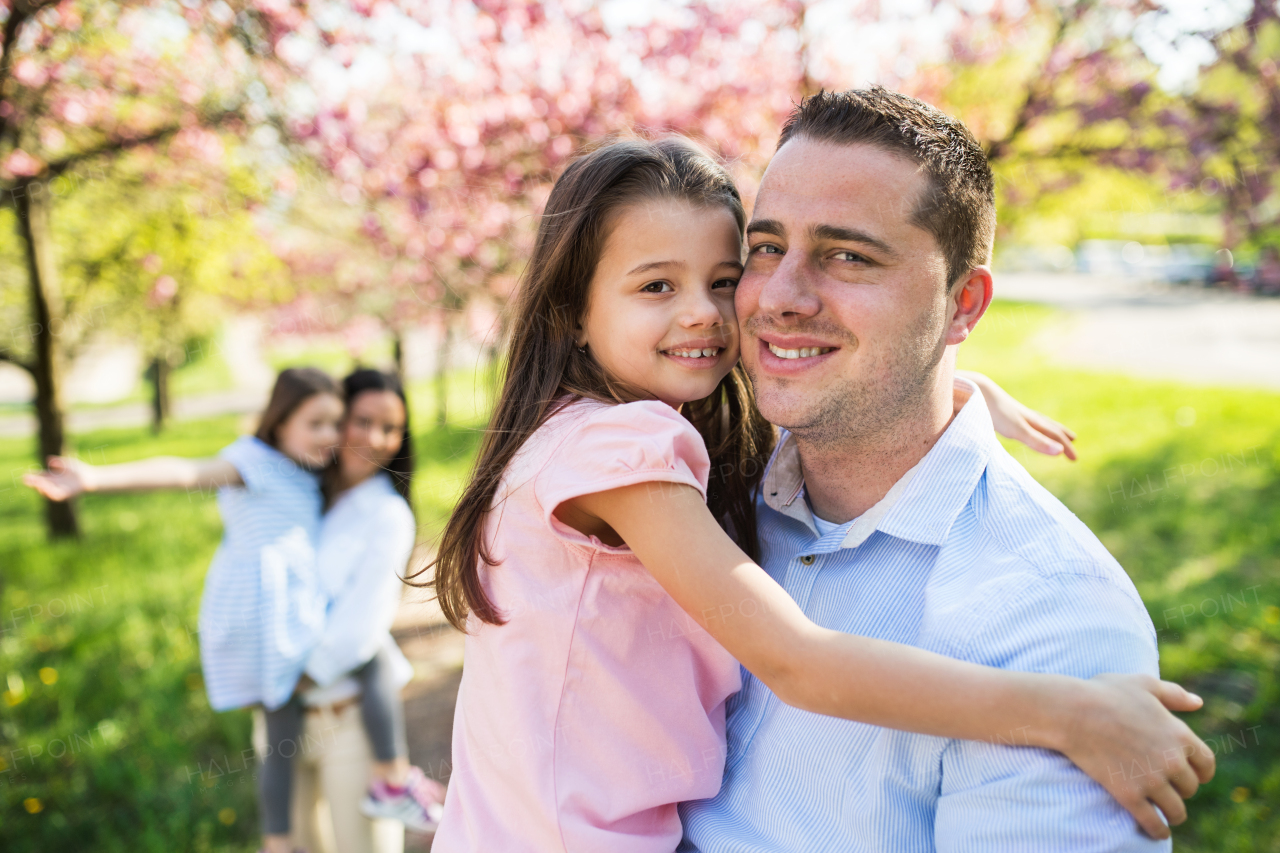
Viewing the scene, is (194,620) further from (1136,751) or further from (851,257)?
(1136,751)

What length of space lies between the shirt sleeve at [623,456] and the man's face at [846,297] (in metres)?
0.30

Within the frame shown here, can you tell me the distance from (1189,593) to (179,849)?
219 inches

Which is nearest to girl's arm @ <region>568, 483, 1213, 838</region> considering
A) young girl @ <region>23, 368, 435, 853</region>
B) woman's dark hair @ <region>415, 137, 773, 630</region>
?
woman's dark hair @ <region>415, 137, 773, 630</region>

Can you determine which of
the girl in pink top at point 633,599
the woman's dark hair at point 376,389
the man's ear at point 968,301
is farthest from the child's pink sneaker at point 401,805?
the man's ear at point 968,301

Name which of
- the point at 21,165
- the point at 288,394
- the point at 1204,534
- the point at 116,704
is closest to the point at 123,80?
the point at 21,165

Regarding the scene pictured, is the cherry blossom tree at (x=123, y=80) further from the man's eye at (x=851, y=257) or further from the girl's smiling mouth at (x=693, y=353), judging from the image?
the man's eye at (x=851, y=257)

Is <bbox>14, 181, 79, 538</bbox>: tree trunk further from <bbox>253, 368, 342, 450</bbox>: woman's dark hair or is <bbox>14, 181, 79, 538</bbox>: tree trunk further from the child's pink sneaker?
the child's pink sneaker

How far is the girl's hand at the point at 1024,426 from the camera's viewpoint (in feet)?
7.54

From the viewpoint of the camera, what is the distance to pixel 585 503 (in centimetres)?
159

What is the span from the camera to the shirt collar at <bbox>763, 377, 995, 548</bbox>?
1617mm

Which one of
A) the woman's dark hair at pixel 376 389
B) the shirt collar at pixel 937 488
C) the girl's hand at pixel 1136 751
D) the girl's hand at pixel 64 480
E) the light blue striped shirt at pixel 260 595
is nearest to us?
the girl's hand at pixel 1136 751

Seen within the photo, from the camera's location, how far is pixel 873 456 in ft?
5.97

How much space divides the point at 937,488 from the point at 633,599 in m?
0.62

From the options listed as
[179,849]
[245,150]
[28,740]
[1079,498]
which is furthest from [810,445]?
[1079,498]
